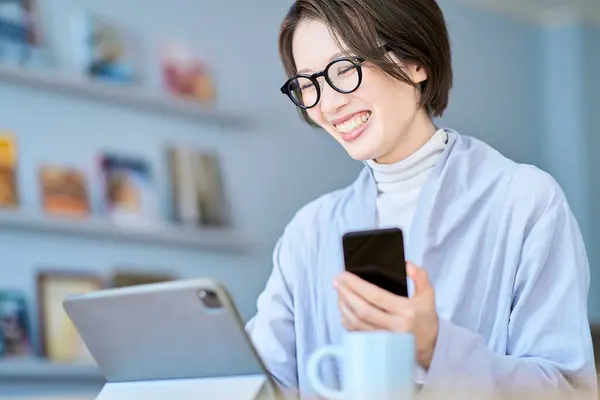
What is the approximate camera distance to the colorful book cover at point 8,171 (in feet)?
12.6

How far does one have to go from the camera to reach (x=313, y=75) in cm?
168

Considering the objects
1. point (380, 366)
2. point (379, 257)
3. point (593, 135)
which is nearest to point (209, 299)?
point (379, 257)

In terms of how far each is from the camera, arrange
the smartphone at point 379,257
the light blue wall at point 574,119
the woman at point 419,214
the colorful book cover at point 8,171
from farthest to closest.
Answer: the light blue wall at point 574,119
the colorful book cover at point 8,171
the woman at point 419,214
the smartphone at point 379,257

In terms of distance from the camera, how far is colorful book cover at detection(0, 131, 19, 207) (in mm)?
3832

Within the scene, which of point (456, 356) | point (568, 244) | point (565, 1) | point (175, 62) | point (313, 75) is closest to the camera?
point (456, 356)

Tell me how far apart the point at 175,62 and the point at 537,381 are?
3242 millimetres

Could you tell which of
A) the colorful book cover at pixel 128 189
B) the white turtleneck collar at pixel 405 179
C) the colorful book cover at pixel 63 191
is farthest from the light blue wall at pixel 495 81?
the white turtleneck collar at pixel 405 179

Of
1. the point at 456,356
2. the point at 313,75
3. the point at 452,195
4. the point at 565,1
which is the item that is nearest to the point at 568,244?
the point at 452,195

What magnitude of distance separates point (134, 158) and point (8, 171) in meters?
0.54

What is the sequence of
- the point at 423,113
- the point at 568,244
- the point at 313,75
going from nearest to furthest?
the point at 568,244
the point at 313,75
the point at 423,113

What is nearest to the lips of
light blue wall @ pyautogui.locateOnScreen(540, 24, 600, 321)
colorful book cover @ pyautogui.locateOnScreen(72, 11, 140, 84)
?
colorful book cover @ pyautogui.locateOnScreen(72, 11, 140, 84)

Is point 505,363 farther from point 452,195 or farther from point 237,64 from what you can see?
point 237,64

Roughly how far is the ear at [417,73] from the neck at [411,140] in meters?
0.05

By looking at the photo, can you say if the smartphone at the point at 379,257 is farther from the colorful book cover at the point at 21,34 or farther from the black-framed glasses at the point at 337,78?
the colorful book cover at the point at 21,34
